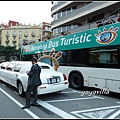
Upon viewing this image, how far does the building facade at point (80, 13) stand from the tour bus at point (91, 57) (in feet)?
13.9

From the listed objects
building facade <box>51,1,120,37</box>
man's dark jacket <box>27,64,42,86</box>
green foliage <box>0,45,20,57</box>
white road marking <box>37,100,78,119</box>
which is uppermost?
building facade <box>51,1,120,37</box>

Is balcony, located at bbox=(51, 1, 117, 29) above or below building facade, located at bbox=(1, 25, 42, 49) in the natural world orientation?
below

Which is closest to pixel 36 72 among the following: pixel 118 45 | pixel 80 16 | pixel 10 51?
pixel 118 45

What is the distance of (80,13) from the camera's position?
17.8 metres

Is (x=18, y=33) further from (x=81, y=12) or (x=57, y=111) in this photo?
(x=57, y=111)

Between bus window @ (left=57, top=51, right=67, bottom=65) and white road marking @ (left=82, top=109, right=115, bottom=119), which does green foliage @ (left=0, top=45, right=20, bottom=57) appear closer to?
bus window @ (left=57, top=51, right=67, bottom=65)

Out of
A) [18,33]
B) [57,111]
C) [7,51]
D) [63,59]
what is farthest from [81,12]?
[18,33]

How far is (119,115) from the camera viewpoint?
395 centimetres

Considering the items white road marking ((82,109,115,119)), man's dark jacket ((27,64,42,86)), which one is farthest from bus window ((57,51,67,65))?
white road marking ((82,109,115,119))

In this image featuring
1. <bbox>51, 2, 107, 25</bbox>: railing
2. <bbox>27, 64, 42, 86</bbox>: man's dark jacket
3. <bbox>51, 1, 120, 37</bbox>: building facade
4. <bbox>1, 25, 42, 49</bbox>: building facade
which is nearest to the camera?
<bbox>27, 64, 42, 86</bbox>: man's dark jacket

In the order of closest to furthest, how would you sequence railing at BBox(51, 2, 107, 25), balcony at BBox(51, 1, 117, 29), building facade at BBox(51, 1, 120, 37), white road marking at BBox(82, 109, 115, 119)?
1. white road marking at BBox(82, 109, 115, 119)
2. building facade at BBox(51, 1, 120, 37)
3. balcony at BBox(51, 1, 117, 29)
4. railing at BBox(51, 2, 107, 25)

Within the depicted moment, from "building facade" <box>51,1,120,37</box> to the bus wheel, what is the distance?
5.29 meters

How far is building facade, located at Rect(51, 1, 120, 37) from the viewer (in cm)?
1423

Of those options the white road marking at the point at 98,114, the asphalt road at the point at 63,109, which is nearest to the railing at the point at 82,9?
the asphalt road at the point at 63,109
